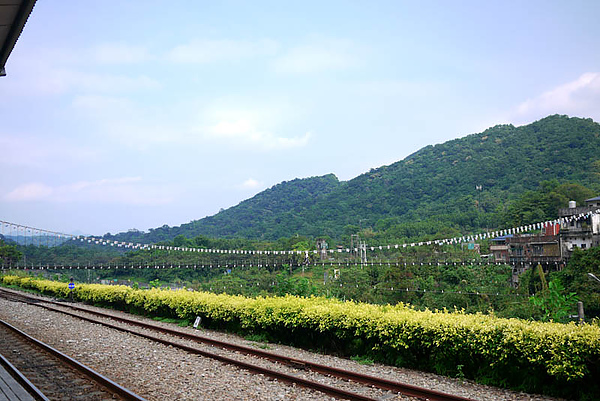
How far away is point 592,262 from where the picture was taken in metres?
23.1

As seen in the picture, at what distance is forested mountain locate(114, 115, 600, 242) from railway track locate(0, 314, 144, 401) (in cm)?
3801

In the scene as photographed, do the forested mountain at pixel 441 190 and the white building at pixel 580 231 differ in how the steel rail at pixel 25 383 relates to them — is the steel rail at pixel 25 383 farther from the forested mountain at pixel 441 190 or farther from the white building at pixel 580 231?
the forested mountain at pixel 441 190

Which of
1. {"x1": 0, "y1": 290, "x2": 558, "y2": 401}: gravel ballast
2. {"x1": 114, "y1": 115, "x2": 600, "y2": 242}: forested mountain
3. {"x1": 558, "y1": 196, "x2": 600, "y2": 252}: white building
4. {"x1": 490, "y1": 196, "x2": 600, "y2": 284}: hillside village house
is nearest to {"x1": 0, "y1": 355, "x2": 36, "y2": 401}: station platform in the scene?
{"x1": 0, "y1": 290, "x2": 558, "y2": 401}: gravel ballast

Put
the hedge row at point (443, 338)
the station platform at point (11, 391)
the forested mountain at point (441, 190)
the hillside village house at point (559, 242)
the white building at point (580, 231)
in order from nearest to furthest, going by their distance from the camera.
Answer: the station platform at point (11, 391) → the hedge row at point (443, 338) → the white building at point (580, 231) → the hillside village house at point (559, 242) → the forested mountain at point (441, 190)

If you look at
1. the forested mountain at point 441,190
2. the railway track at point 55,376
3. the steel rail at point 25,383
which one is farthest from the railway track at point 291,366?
the forested mountain at point 441,190

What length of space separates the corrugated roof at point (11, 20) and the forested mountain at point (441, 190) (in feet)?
131

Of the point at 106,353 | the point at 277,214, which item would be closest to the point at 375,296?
the point at 106,353

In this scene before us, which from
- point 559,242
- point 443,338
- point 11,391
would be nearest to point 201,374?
point 11,391

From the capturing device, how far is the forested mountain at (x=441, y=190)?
4722 centimetres

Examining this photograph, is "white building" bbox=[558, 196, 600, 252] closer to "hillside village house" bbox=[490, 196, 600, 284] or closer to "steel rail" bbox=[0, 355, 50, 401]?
"hillside village house" bbox=[490, 196, 600, 284]

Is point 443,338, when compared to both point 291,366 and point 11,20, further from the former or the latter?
point 11,20

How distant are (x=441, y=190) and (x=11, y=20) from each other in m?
58.6

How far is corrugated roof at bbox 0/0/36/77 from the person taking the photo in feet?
15.3

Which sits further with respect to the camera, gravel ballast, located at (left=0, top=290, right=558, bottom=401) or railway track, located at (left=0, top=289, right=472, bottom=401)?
gravel ballast, located at (left=0, top=290, right=558, bottom=401)
